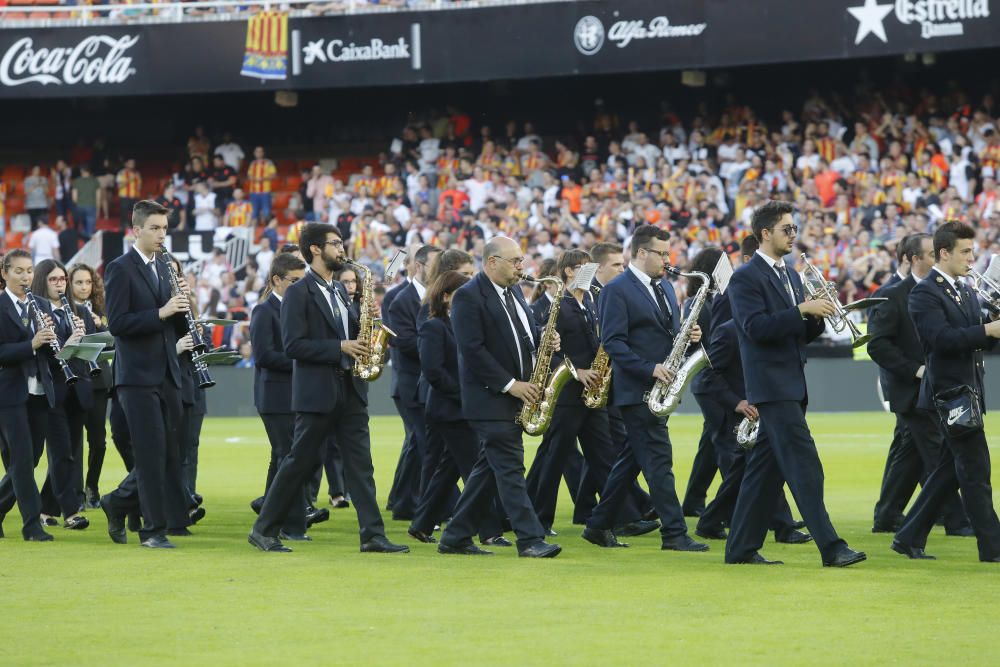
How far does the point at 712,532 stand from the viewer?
11.3m

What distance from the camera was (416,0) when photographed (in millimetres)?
31078

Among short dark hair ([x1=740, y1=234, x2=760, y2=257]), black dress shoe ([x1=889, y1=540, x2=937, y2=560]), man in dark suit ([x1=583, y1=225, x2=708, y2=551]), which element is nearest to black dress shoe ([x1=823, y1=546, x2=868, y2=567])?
black dress shoe ([x1=889, y1=540, x2=937, y2=560])

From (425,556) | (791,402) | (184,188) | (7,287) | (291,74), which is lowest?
(425,556)

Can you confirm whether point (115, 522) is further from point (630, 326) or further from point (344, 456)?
point (630, 326)

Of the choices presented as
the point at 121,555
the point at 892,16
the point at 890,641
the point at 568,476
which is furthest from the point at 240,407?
the point at 890,641

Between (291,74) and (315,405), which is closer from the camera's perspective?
(315,405)

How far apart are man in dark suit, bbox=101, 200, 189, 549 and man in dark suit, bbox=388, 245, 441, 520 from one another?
233cm

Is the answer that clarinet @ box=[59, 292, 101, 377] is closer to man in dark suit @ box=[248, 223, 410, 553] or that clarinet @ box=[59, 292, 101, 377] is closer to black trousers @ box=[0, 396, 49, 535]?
black trousers @ box=[0, 396, 49, 535]

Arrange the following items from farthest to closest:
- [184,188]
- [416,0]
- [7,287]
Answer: [184,188] → [416,0] → [7,287]

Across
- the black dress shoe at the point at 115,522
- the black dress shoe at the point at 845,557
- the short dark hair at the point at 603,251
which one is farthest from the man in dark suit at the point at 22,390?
the black dress shoe at the point at 845,557

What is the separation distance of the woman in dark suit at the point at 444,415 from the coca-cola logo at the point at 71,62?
22363mm

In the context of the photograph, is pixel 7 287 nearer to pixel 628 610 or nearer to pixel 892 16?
pixel 628 610

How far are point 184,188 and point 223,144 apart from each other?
1.78 m

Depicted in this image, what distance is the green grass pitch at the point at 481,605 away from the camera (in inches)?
270
